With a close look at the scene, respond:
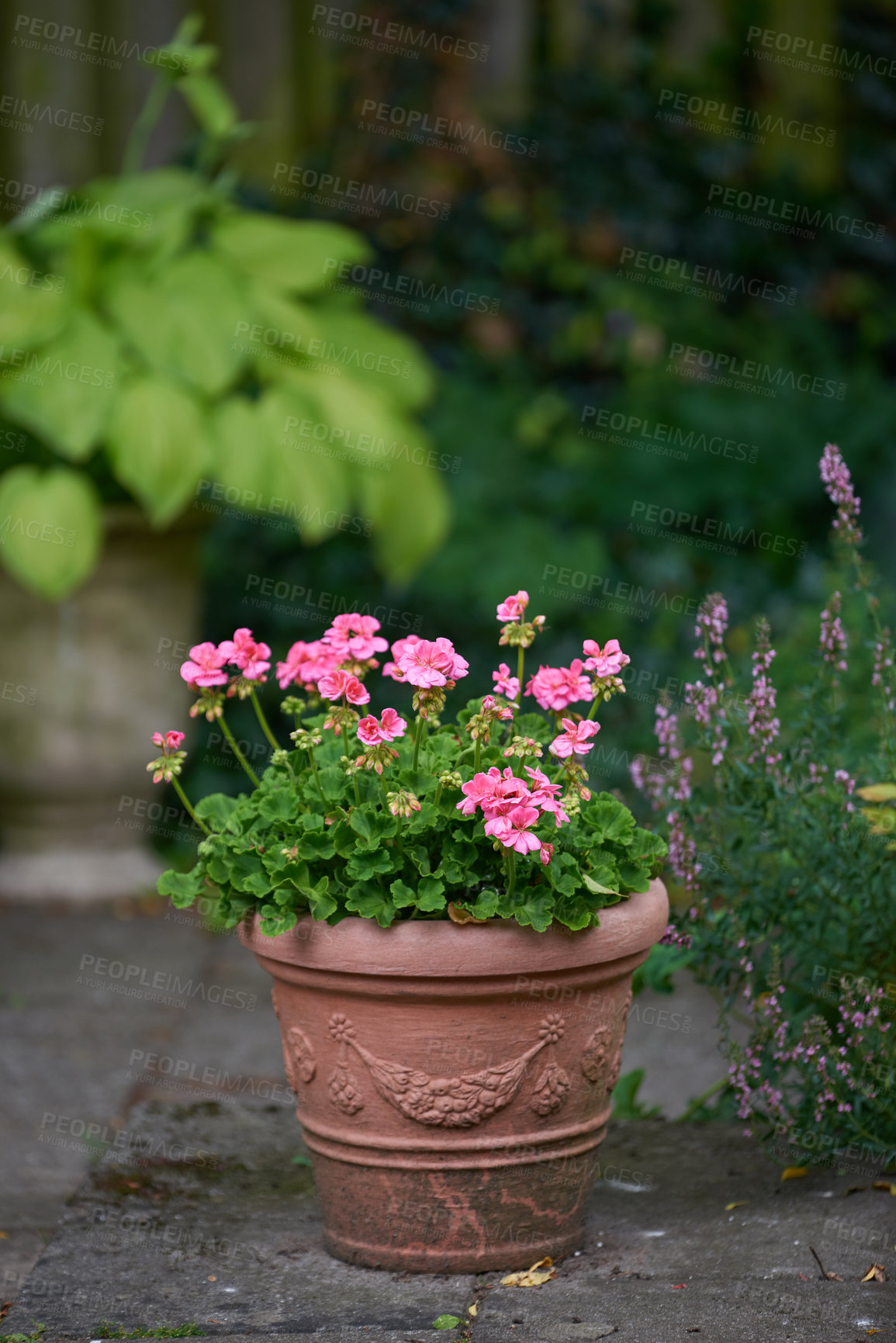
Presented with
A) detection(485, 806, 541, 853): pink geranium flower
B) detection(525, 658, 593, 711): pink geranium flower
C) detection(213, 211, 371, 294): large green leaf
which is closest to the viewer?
detection(485, 806, 541, 853): pink geranium flower

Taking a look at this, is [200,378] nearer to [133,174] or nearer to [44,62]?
[133,174]

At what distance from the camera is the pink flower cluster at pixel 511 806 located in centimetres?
163

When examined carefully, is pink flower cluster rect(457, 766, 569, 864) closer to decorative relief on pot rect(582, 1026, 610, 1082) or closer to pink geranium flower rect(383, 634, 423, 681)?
pink geranium flower rect(383, 634, 423, 681)

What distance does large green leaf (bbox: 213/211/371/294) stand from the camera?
13.2 ft

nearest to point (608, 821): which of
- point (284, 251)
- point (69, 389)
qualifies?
point (69, 389)

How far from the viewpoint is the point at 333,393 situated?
381cm

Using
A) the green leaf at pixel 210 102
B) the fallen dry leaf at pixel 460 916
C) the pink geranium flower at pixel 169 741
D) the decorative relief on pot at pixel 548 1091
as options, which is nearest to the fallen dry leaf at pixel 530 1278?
the decorative relief on pot at pixel 548 1091

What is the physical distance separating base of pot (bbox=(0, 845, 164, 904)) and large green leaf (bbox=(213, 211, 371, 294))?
170cm

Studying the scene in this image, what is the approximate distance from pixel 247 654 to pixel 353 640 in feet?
0.45

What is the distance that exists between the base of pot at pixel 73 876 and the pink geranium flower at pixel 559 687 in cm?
245

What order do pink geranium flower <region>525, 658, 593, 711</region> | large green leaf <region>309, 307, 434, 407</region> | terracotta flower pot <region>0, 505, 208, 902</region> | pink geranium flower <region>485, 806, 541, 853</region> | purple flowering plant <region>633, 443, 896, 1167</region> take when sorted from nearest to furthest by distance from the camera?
1. pink geranium flower <region>485, 806, 541, 853</region>
2. pink geranium flower <region>525, 658, 593, 711</region>
3. purple flowering plant <region>633, 443, 896, 1167</region>
4. terracotta flower pot <region>0, 505, 208, 902</region>
5. large green leaf <region>309, 307, 434, 407</region>

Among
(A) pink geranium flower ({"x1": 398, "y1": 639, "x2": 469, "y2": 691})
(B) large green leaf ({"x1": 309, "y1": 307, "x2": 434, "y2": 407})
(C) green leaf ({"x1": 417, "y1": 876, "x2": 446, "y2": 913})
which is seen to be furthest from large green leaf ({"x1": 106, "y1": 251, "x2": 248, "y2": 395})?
(C) green leaf ({"x1": 417, "y1": 876, "x2": 446, "y2": 913})

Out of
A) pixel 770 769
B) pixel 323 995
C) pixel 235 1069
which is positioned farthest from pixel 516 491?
pixel 323 995

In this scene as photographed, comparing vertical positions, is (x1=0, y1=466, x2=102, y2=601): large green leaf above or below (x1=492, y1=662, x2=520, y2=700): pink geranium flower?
below
